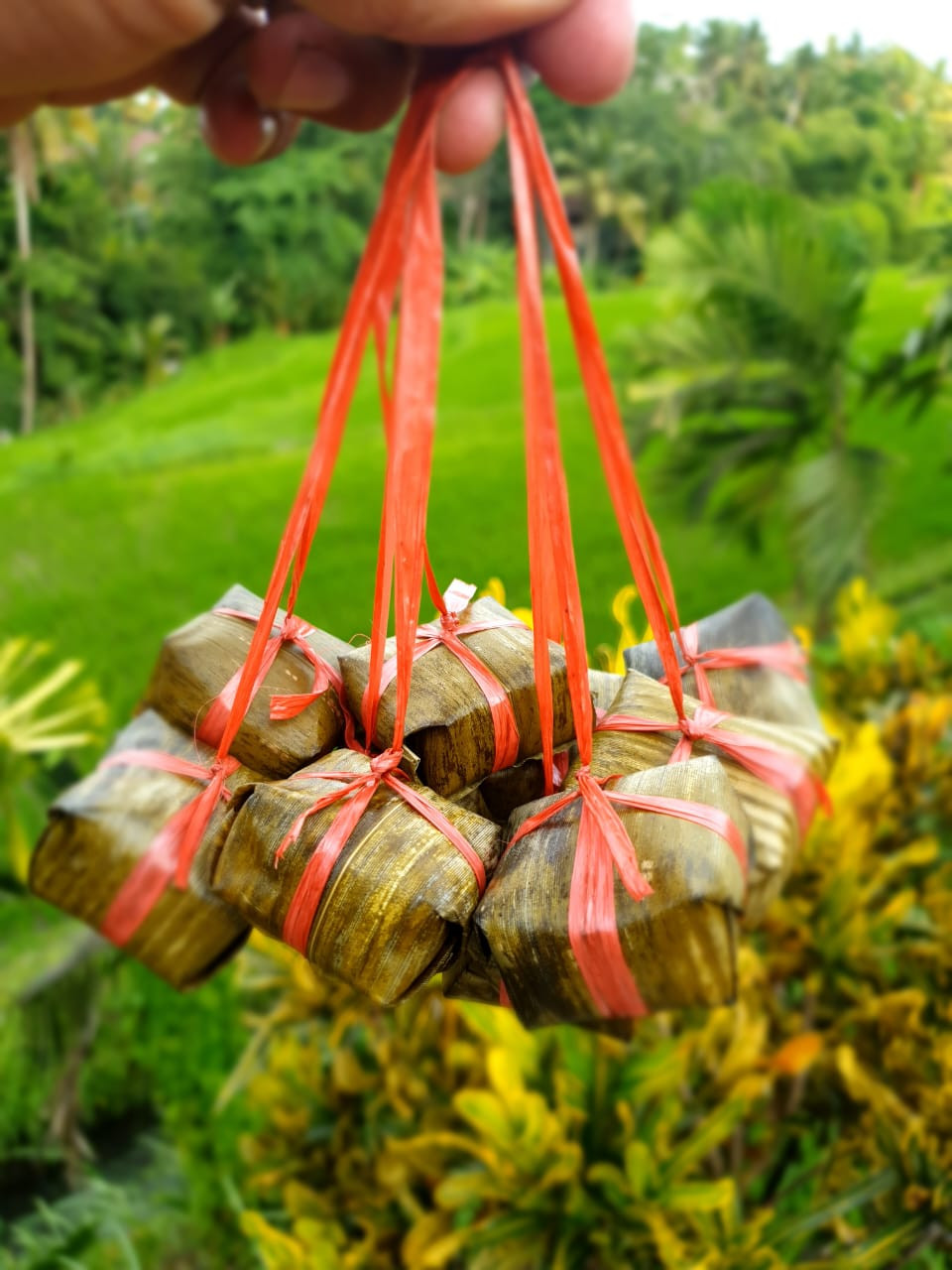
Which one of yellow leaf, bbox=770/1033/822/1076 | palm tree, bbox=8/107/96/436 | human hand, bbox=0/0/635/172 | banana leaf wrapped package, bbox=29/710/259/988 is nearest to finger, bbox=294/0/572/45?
human hand, bbox=0/0/635/172

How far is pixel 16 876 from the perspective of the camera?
7.34ft

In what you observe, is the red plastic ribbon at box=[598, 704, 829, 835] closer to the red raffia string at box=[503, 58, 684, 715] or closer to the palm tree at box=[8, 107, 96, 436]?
the red raffia string at box=[503, 58, 684, 715]

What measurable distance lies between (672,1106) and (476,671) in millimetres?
820

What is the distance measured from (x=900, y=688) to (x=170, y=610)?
6.85 ft

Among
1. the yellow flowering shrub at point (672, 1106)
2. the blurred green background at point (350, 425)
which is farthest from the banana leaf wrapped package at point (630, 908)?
the yellow flowering shrub at point (672, 1106)

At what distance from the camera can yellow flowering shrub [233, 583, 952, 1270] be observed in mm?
1104

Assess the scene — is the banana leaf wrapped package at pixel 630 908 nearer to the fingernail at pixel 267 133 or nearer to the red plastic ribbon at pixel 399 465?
the red plastic ribbon at pixel 399 465

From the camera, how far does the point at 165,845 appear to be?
592 mm

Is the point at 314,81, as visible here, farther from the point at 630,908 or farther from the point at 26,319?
the point at 26,319

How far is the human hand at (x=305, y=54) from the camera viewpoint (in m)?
0.65

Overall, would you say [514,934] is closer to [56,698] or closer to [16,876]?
[16,876]

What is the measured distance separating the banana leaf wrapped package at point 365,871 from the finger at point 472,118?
479mm

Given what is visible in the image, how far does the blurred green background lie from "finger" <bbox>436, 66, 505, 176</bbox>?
330 millimetres

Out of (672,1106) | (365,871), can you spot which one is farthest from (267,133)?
(672,1106)
